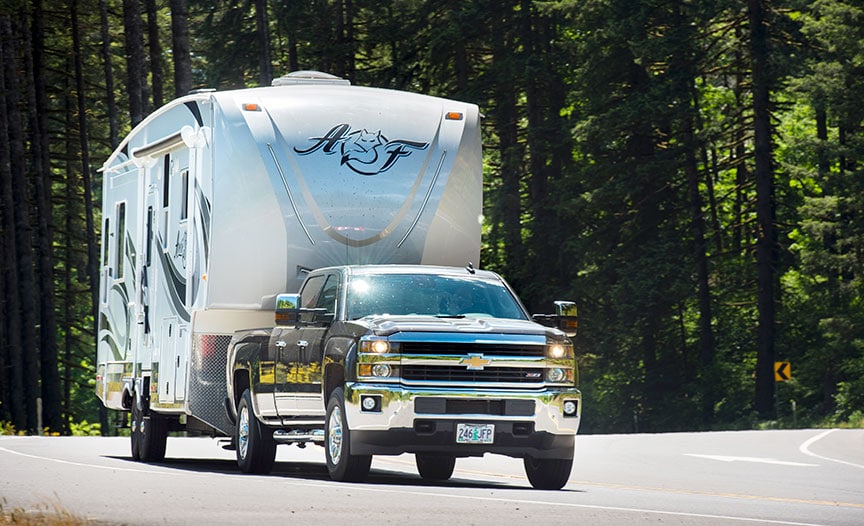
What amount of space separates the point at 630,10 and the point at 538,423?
123 feet

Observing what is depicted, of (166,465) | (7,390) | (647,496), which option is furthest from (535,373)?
(7,390)

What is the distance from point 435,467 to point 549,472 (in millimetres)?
2291

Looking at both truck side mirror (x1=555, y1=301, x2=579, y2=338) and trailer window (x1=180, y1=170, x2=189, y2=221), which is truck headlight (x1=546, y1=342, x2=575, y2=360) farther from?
trailer window (x1=180, y1=170, x2=189, y2=221)

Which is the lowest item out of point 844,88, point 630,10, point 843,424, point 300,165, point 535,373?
point 843,424

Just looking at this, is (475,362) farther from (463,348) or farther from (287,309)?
(287,309)

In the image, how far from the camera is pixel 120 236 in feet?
76.6

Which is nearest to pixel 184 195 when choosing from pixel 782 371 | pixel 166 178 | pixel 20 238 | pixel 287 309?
pixel 166 178

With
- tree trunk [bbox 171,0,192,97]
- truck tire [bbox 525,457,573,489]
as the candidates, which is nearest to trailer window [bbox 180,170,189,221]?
truck tire [bbox 525,457,573,489]

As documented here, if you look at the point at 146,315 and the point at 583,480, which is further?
the point at 146,315

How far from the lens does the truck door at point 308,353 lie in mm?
17016

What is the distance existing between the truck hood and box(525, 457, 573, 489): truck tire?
1.38 meters

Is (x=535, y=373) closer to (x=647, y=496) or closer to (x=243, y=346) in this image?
(x=647, y=496)

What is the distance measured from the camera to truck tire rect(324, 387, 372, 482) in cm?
1608

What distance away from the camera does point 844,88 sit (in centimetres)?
4762
